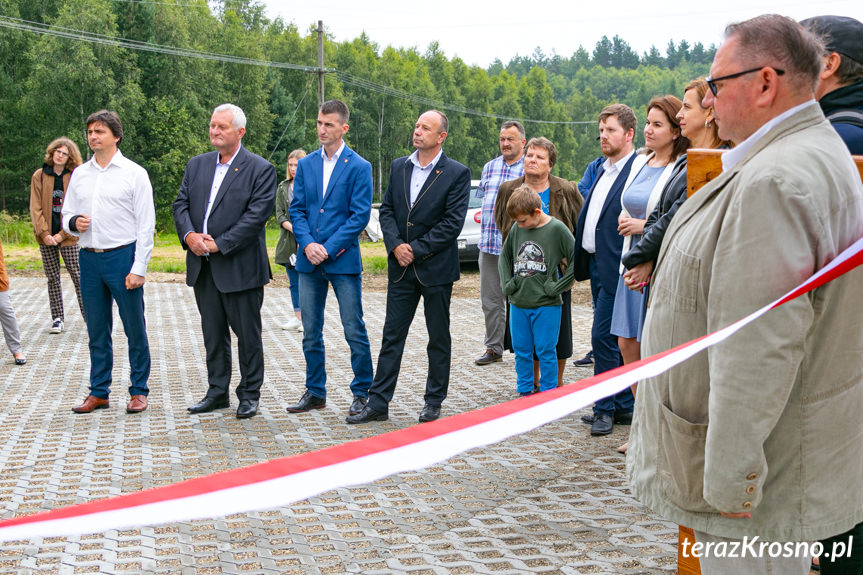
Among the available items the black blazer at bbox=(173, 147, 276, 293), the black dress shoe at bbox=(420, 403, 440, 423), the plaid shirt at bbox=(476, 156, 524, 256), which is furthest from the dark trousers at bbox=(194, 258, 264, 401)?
the plaid shirt at bbox=(476, 156, 524, 256)

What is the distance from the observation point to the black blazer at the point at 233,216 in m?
6.66

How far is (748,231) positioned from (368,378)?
16.7 feet

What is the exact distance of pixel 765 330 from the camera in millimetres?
1997

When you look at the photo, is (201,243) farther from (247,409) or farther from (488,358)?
(488,358)

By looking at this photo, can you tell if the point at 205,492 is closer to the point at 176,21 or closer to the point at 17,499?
the point at 17,499

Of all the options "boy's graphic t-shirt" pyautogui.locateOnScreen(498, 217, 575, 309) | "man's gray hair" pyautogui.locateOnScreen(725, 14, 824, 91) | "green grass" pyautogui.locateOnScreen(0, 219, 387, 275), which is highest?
"man's gray hair" pyautogui.locateOnScreen(725, 14, 824, 91)

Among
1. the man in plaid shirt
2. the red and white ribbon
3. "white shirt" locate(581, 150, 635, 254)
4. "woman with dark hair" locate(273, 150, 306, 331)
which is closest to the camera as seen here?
the red and white ribbon

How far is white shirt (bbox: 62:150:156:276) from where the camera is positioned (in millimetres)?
6699

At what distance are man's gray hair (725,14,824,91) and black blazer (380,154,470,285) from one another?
4323mm

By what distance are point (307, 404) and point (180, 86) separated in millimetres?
48798

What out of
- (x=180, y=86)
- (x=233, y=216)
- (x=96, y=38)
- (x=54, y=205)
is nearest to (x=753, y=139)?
(x=233, y=216)

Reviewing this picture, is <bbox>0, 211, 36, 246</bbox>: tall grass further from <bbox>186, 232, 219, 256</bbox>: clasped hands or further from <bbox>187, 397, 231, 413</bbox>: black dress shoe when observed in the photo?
<bbox>186, 232, 219, 256</bbox>: clasped hands

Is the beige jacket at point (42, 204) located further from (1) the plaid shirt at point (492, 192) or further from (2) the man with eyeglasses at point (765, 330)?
(2) the man with eyeglasses at point (765, 330)

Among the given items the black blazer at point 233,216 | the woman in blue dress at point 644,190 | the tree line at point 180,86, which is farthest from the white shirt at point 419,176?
the tree line at point 180,86
